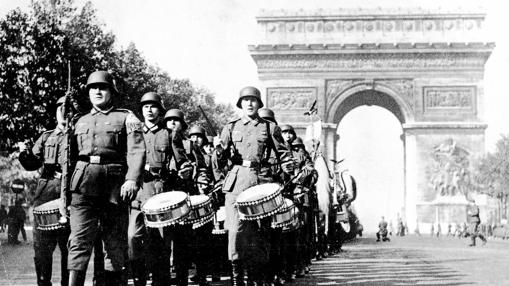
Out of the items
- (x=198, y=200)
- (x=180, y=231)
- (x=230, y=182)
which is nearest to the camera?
(x=198, y=200)

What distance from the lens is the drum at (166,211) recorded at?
8.26 meters

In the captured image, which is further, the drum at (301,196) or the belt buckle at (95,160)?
the drum at (301,196)

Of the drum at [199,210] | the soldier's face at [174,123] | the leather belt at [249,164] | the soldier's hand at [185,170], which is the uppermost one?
the soldier's face at [174,123]

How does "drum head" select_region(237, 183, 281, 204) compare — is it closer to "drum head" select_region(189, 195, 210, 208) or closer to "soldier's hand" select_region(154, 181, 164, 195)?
"drum head" select_region(189, 195, 210, 208)

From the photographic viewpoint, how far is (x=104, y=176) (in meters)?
7.73

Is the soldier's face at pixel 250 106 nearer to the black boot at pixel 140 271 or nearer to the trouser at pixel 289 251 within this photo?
the black boot at pixel 140 271

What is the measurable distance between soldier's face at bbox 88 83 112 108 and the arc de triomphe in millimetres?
45948

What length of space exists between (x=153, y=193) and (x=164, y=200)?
89 cm

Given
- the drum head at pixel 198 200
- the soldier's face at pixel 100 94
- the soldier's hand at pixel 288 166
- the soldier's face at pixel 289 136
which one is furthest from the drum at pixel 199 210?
the soldier's face at pixel 289 136

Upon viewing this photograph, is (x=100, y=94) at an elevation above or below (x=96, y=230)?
above

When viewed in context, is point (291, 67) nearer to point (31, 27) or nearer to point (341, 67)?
point (341, 67)

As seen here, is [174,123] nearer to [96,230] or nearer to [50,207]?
[50,207]

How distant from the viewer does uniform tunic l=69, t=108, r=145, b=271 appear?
7.54 meters

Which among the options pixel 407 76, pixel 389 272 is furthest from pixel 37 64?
pixel 407 76
